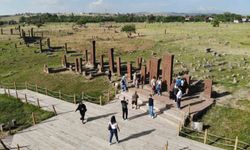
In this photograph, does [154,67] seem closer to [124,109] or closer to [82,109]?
[124,109]

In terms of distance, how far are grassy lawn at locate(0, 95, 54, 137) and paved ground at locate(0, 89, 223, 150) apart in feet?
6.51

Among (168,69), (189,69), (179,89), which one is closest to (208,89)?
(179,89)

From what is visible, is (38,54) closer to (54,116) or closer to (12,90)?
(12,90)

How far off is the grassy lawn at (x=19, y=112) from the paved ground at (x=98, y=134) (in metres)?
1.98

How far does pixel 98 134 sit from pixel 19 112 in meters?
11.1

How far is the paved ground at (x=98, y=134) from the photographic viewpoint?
64.7 feet

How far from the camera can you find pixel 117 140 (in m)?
19.8

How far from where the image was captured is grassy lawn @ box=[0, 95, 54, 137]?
84.8 ft

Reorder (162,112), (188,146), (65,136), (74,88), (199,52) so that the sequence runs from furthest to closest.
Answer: (199,52) → (74,88) → (162,112) → (65,136) → (188,146)

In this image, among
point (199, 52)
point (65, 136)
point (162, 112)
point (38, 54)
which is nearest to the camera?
point (65, 136)

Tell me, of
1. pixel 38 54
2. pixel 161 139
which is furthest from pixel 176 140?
pixel 38 54

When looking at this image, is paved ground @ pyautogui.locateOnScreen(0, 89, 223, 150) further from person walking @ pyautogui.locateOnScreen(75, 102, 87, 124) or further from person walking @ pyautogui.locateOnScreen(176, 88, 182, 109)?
person walking @ pyautogui.locateOnScreen(176, 88, 182, 109)

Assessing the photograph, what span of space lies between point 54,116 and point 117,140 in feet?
25.3

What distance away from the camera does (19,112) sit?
29016mm
